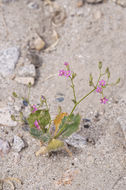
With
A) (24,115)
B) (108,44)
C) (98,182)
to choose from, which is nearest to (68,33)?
(108,44)

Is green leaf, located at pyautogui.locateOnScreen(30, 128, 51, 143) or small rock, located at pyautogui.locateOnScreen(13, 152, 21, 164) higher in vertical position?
green leaf, located at pyautogui.locateOnScreen(30, 128, 51, 143)

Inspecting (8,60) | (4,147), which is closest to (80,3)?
(8,60)

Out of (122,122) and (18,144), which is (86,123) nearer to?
(122,122)

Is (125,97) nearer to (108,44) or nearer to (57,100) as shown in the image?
(57,100)

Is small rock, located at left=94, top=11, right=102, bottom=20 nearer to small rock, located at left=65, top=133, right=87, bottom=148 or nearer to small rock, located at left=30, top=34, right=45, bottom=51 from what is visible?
small rock, located at left=30, top=34, right=45, bottom=51

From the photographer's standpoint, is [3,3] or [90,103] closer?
[90,103]

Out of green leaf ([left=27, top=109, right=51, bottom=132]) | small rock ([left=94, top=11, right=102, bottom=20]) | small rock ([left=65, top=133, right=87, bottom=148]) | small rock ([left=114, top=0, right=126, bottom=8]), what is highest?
small rock ([left=114, top=0, right=126, bottom=8])

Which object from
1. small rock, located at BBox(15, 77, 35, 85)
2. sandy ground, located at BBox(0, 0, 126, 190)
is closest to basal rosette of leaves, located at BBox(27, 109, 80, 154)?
sandy ground, located at BBox(0, 0, 126, 190)
